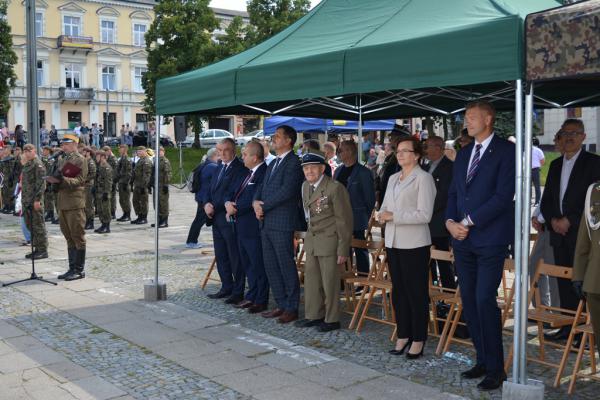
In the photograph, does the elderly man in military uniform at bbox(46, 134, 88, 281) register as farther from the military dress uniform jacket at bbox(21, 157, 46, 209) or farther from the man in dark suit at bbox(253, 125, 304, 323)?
the man in dark suit at bbox(253, 125, 304, 323)

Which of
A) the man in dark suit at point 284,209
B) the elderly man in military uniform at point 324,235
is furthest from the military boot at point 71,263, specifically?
the elderly man in military uniform at point 324,235

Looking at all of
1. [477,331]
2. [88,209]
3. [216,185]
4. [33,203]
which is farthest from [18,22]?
[477,331]

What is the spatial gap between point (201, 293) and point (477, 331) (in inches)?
164

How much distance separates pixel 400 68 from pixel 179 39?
35.6 metres

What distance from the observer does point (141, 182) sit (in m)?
15.6

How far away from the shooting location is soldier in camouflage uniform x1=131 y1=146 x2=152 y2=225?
15.5 m

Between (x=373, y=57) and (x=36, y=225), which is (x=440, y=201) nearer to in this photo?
(x=373, y=57)

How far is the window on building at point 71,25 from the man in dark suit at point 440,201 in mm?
55905

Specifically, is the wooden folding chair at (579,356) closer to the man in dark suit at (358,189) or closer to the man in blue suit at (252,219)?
the man in dark suit at (358,189)

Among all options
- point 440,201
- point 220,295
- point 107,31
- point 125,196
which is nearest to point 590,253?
point 440,201

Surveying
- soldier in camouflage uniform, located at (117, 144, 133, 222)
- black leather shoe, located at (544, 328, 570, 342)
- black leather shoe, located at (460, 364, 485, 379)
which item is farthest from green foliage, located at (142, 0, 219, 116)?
black leather shoe, located at (460, 364, 485, 379)

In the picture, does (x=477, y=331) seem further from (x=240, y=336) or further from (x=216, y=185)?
(x=216, y=185)

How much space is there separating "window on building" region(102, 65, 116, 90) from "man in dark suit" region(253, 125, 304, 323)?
55.7m

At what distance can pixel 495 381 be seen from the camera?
486 centimetres
